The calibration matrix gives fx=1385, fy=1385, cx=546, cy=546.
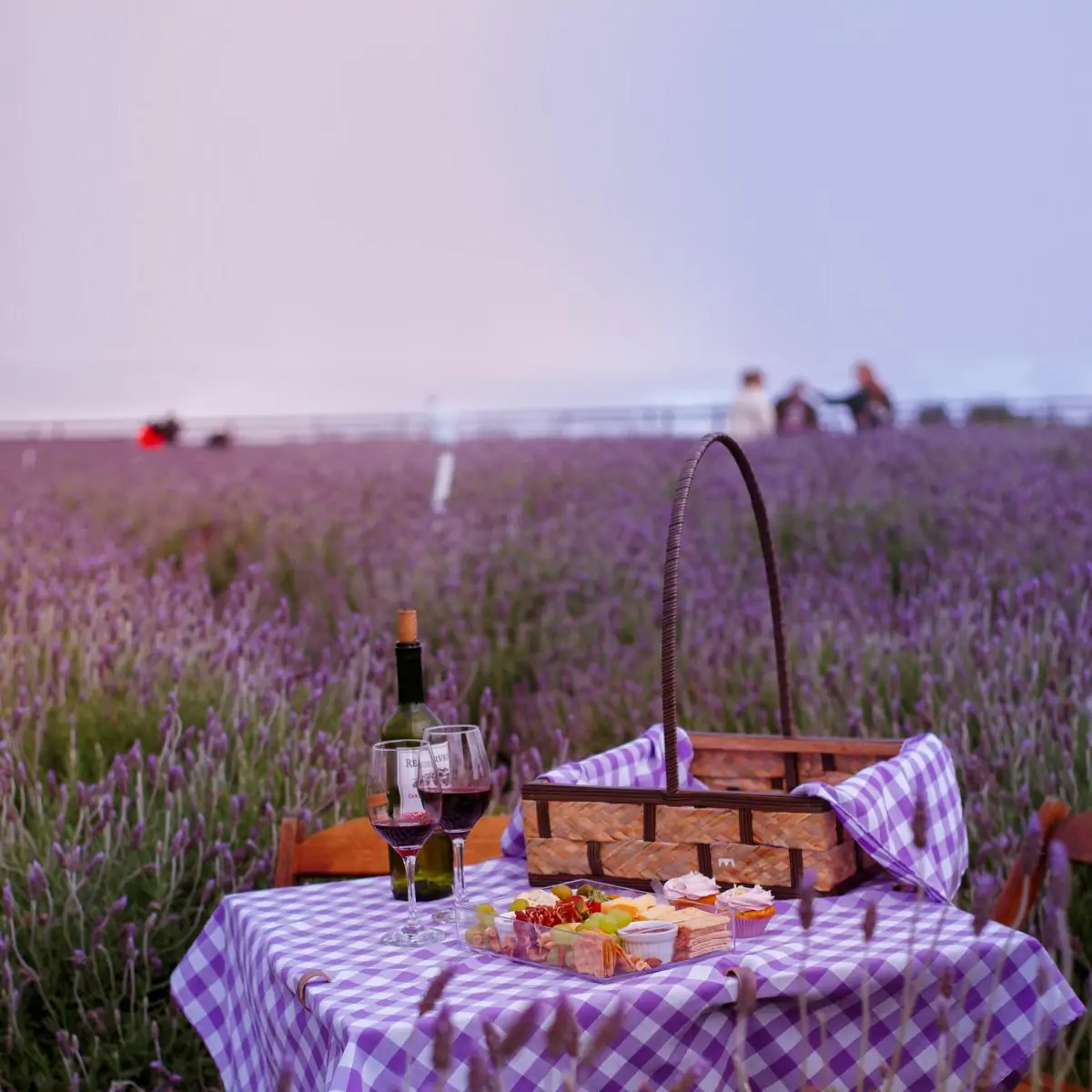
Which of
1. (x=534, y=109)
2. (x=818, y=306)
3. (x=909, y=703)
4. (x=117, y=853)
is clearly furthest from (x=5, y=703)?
(x=818, y=306)

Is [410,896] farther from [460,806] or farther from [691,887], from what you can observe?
[691,887]

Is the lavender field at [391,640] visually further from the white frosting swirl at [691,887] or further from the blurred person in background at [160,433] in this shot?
the white frosting swirl at [691,887]

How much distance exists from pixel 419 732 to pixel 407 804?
233 millimetres

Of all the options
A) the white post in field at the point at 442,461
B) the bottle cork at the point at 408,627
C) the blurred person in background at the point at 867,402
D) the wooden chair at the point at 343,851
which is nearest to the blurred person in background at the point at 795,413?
the blurred person in background at the point at 867,402

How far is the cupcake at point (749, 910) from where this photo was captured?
1.34m

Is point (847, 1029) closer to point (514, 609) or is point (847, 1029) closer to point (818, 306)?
point (514, 609)

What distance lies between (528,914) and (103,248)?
3525 mm

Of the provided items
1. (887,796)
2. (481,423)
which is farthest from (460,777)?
(481,423)

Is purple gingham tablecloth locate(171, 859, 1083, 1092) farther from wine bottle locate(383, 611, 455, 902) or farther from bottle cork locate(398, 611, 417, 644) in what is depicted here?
bottle cork locate(398, 611, 417, 644)

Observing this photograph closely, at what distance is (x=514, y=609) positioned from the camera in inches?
163

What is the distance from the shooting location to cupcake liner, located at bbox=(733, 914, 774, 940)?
4.40ft

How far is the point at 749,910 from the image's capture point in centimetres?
134

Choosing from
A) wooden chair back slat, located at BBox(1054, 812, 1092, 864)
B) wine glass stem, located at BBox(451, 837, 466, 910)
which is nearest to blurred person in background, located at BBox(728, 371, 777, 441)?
wooden chair back slat, located at BBox(1054, 812, 1092, 864)

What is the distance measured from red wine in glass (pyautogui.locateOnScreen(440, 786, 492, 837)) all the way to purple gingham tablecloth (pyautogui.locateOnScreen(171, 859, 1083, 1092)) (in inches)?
4.7
